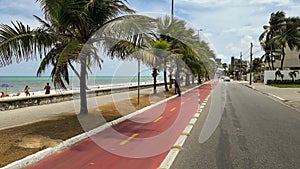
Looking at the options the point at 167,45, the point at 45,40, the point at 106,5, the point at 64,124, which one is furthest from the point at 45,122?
the point at 167,45

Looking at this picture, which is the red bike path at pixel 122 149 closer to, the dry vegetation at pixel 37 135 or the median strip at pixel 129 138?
the median strip at pixel 129 138

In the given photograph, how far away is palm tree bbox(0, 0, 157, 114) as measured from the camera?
28.3 ft

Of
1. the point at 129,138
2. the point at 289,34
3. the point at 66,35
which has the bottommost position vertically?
the point at 129,138

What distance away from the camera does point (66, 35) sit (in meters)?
10.7

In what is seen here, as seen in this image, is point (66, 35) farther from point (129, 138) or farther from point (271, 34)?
point (271, 34)

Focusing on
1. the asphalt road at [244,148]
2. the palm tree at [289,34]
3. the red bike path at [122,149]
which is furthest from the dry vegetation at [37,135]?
the palm tree at [289,34]

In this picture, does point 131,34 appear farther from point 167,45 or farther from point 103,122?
point 167,45

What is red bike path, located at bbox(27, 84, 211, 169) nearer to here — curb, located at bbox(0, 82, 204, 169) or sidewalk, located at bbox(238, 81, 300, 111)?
curb, located at bbox(0, 82, 204, 169)

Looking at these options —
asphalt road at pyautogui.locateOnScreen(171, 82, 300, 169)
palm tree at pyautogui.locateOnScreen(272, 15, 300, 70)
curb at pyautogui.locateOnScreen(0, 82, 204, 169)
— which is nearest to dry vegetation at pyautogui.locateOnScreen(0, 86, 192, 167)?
curb at pyautogui.locateOnScreen(0, 82, 204, 169)

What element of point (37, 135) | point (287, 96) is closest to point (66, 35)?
point (37, 135)

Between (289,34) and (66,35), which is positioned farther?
(289,34)

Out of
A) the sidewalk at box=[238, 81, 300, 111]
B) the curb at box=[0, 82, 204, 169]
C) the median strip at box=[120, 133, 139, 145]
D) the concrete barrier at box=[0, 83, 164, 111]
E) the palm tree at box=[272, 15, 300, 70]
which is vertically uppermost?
the palm tree at box=[272, 15, 300, 70]

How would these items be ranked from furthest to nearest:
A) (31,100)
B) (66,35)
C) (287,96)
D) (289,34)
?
(289,34), (287,96), (31,100), (66,35)

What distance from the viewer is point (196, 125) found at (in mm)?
10117
